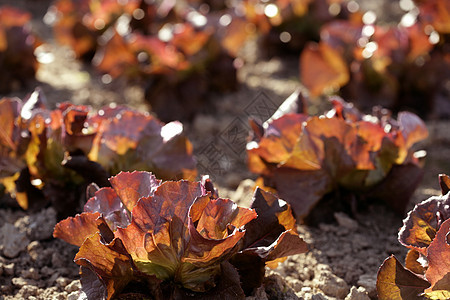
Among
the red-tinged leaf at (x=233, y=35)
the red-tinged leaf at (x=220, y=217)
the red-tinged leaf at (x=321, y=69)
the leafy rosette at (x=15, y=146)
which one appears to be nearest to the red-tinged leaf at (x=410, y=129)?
the red-tinged leaf at (x=220, y=217)

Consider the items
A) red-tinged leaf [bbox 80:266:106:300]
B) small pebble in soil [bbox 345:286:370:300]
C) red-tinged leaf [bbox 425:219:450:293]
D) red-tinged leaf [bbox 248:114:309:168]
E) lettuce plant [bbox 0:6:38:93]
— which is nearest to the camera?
red-tinged leaf [bbox 425:219:450:293]

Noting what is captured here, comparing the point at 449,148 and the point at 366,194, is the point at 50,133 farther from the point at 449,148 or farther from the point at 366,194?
the point at 449,148

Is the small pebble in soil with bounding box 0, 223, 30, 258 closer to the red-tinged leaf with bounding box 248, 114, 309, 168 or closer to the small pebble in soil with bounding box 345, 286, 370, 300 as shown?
the red-tinged leaf with bounding box 248, 114, 309, 168

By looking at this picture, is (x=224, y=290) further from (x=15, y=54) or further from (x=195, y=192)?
(x=15, y=54)

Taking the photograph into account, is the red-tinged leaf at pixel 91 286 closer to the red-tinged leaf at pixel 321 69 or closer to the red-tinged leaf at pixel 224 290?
the red-tinged leaf at pixel 224 290

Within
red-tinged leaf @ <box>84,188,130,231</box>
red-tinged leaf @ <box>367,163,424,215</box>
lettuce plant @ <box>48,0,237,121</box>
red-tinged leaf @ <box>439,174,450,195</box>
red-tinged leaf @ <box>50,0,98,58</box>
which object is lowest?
red-tinged leaf @ <box>50,0,98,58</box>

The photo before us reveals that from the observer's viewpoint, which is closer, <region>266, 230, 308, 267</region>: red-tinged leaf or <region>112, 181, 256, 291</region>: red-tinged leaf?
<region>112, 181, 256, 291</region>: red-tinged leaf

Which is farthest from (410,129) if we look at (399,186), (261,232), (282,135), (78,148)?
(78,148)

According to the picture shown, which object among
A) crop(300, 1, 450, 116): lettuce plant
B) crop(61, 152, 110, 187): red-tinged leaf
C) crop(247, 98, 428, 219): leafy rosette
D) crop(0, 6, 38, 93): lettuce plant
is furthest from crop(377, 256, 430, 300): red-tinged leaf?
crop(0, 6, 38, 93): lettuce plant

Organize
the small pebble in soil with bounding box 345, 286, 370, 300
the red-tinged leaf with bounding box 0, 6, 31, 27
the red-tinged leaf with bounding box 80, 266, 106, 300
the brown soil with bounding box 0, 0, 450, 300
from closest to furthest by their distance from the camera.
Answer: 1. the red-tinged leaf with bounding box 80, 266, 106, 300
2. the small pebble in soil with bounding box 345, 286, 370, 300
3. the brown soil with bounding box 0, 0, 450, 300
4. the red-tinged leaf with bounding box 0, 6, 31, 27
